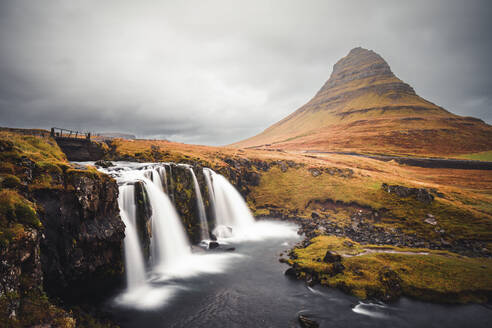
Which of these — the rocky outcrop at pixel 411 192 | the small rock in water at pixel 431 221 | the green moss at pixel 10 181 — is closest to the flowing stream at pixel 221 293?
the green moss at pixel 10 181

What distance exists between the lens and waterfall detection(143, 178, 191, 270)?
70.1 feet

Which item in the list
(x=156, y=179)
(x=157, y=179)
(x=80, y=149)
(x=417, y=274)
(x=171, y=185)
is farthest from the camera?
(x=80, y=149)

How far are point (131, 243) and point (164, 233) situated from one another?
466 cm

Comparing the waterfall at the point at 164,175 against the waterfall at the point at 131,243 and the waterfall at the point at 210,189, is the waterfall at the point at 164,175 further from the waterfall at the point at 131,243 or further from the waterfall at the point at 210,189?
the waterfall at the point at 210,189

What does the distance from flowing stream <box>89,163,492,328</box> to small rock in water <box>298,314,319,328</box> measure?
1.21 feet

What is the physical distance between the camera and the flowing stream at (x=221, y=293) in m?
13.6

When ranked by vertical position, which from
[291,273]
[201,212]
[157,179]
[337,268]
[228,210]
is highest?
[157,179]

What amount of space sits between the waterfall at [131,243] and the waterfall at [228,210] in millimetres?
12296

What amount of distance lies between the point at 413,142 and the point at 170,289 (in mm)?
147227

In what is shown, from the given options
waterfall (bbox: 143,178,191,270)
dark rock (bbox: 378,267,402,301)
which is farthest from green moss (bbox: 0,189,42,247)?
dark rock (bbox: 378,267,402,301)

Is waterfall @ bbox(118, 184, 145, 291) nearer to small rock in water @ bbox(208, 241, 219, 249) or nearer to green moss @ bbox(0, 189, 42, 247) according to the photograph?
small rock in water @ bbox(208, 241, 219, 249)

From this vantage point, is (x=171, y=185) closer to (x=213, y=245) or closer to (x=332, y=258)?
(x=213, y=245)

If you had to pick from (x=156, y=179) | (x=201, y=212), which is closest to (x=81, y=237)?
(x=156, y=179)

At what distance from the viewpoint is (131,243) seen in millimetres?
18375
